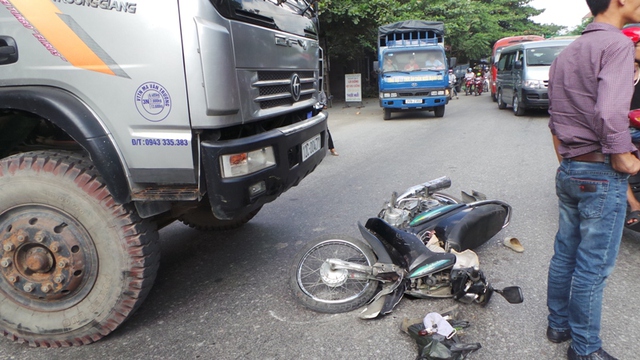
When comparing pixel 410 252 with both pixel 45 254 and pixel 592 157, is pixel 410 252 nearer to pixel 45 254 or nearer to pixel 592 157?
pixel 592 157

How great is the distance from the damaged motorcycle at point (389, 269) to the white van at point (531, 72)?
33.4 ft

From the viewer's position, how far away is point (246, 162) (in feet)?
8.36

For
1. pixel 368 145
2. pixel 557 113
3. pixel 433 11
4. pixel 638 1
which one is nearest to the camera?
pixel 638 1

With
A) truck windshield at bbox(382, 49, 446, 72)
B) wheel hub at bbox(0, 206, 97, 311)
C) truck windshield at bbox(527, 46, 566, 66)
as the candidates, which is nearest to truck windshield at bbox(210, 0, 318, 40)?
wheel hub at bbox(0, 206, 97, 311)

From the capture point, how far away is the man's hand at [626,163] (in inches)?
78.9

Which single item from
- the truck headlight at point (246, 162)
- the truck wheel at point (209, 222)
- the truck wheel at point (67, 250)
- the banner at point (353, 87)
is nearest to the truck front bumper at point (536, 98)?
the banner at point (353, 87)

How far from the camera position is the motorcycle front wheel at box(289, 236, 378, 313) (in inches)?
114

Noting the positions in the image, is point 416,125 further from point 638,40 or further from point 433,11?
point 433,11

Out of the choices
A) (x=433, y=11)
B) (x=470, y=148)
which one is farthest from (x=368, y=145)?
(x=433, y=11)

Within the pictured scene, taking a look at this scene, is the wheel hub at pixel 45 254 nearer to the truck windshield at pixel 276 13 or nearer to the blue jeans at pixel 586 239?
the truck windshield at pixel 276 13

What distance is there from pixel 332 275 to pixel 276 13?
5.69 feet

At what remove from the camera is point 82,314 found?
2588 millimetres

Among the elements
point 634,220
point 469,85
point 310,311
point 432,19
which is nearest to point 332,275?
point 310,311

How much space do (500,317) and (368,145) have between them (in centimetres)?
682
